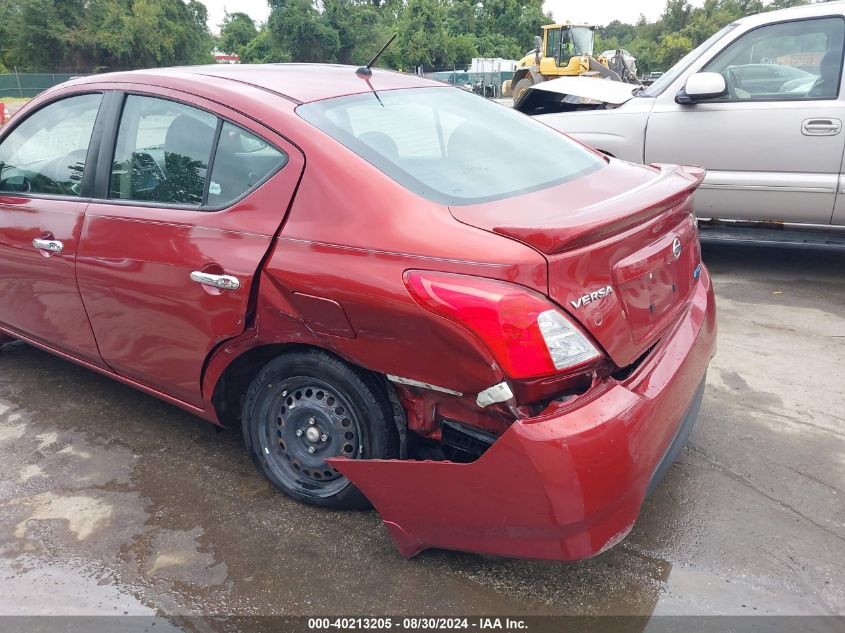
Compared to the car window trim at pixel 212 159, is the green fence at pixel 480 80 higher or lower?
lower

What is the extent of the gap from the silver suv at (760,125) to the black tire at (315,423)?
369 centimetres

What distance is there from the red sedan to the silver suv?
230 cm

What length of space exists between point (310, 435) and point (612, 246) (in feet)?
4.04

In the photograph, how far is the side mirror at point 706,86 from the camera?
4.85 m

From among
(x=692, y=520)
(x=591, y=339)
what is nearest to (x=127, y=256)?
(x=591, y=339)

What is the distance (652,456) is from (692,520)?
2.02 feet

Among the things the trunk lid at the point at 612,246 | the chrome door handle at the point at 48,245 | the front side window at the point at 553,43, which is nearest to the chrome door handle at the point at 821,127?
the trunk lid at the point at 612,246

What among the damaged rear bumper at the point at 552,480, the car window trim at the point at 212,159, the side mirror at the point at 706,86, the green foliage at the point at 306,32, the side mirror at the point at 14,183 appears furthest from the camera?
the green foliage at the point at 306,32

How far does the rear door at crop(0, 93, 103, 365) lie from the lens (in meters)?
3.09

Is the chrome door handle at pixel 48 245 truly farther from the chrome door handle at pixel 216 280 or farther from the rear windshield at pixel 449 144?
the rear windshield at pixel 449 144

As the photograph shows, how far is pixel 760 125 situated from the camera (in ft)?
15.9

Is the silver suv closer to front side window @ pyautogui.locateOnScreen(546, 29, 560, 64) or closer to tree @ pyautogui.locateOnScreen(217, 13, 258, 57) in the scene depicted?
front side window @ pyautogui.locateOnScreen(546, 29, 560, 64)

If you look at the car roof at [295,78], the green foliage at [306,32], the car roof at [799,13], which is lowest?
the car roof at [295,78]

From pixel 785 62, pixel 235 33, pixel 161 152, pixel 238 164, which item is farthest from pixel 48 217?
pixel 235 33
